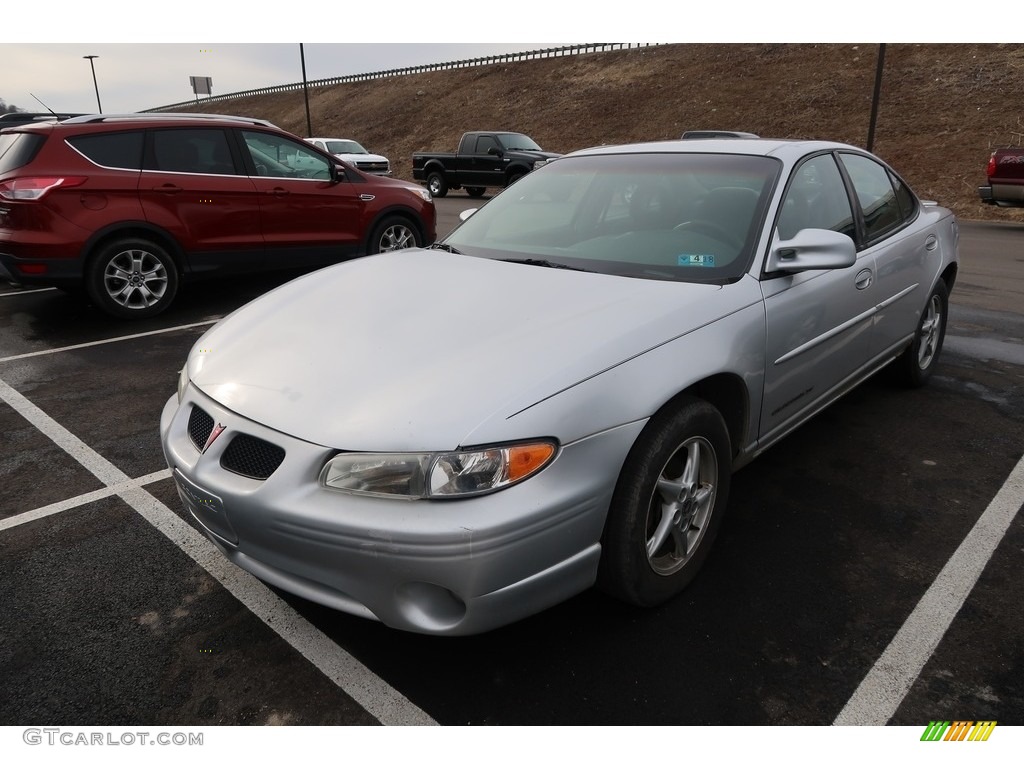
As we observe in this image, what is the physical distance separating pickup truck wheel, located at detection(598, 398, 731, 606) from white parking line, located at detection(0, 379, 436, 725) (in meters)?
0.76

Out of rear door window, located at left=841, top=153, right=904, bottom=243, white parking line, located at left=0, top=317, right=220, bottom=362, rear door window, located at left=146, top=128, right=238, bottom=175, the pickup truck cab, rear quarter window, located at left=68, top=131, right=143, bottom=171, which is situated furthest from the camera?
the pickup truck cab

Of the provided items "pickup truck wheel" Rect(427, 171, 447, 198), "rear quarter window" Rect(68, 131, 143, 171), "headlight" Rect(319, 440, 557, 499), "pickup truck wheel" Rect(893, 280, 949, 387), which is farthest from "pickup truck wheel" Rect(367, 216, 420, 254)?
"pickup truck wheel" Rect(427, 171, 447, 198)

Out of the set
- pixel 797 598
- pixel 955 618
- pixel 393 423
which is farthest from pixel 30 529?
pixel 955 618

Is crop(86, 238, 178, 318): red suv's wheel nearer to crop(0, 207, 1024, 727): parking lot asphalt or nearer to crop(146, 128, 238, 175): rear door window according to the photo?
crop(146, 128, 238, 175): rear door window

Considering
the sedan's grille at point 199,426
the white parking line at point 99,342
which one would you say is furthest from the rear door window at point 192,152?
the sedan's grille at point 199,426

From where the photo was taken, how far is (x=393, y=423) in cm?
203

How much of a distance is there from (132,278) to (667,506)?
18.8 ft

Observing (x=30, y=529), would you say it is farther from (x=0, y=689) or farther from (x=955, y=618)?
(x=955, y=618)

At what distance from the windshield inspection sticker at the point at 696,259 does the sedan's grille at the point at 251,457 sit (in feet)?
5.64

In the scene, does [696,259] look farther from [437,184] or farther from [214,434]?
[437,184]

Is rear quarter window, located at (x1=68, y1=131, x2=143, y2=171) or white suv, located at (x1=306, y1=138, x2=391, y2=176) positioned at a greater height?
rear quarter window, located at (x1=68, y1=131, x2=143, y2=171)

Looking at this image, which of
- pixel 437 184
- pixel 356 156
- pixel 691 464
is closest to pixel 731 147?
pixel 691 464

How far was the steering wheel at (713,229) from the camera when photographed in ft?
9.78

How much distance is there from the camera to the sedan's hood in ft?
6.75
